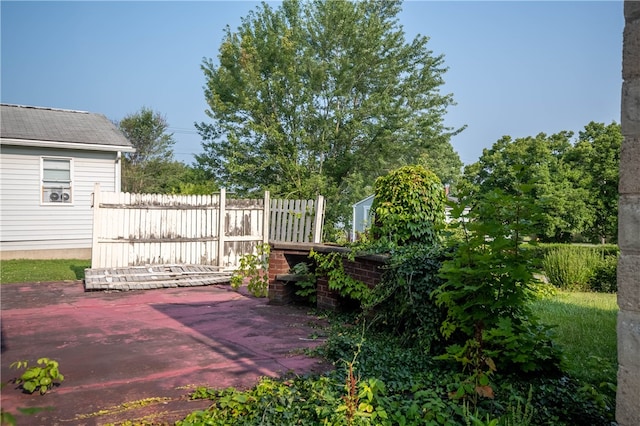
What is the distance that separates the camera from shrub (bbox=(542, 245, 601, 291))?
11552mm

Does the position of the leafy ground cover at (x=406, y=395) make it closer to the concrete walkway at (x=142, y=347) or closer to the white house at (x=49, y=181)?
the concrete walkway at (x=142, y=347)

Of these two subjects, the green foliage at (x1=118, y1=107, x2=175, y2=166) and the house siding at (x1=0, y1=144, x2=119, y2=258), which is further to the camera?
the green foliage at (x1=118, y1=107, x2=175, y2=166)

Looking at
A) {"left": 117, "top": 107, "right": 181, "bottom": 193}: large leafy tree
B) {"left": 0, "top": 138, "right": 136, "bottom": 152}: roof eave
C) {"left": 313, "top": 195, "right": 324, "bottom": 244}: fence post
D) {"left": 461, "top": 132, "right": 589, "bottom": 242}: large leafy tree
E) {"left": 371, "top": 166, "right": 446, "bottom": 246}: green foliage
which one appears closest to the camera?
{"left": 371, "top": 166, "right": 446, "bottom": 246}: green foliage

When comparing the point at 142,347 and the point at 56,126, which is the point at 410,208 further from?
the point at 56,126

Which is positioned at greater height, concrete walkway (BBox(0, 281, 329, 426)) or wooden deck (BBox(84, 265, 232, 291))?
wooden deck (BBox(84, 265, 232, 291))

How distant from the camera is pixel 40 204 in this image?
14.6m

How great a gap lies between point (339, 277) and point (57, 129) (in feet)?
43.0

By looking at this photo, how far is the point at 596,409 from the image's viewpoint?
3.53m

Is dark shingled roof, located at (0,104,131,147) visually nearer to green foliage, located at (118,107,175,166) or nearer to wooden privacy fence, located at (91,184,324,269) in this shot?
wooden privacy fence, located at (91,184,324,269)

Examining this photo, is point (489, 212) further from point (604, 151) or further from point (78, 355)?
point (604, 151)

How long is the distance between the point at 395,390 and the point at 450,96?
21092 millimetres

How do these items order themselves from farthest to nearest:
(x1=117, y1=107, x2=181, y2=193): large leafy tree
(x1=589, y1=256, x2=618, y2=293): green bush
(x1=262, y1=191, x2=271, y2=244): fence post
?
(x1=117, y1=107, x2=181, y2=193): large leafy tree → (x1=262, y1=191, x2=271, y2=244): fence post → (x1=589, y1=256, x2=618, y2=293): green bush

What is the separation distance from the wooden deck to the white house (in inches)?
226

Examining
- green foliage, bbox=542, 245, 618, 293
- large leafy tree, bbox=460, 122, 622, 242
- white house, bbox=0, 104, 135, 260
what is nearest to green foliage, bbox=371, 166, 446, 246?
green foliage, bbox=542, 245, 618, 293
